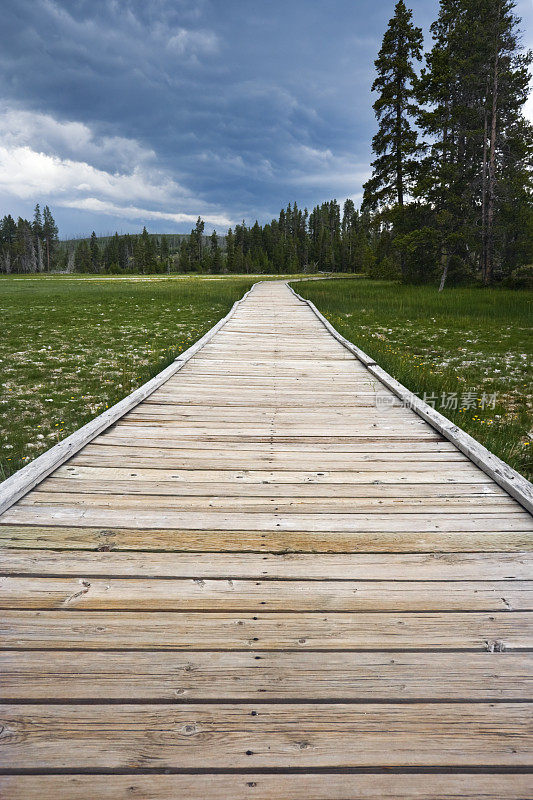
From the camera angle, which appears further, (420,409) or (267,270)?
(267,270)

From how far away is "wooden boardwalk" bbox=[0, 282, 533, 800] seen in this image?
1448mm

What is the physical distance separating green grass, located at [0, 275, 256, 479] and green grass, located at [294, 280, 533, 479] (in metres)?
4.71

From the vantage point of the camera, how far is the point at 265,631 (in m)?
1.94

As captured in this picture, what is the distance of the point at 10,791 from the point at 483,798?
146cm

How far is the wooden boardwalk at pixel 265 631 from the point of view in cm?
145

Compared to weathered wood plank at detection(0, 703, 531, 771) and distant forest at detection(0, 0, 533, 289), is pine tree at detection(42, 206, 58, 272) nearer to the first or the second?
distant forest at detection(0, 0, 533, 289)

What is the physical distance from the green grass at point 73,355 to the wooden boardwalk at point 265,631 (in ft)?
6.94

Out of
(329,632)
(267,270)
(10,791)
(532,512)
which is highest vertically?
(267,270)

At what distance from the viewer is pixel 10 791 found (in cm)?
138

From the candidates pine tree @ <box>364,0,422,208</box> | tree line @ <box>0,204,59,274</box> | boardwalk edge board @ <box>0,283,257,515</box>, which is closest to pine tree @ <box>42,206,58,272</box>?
tree line @ <box>0,204,59,274</box>

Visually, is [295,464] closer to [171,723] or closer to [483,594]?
[483,594]

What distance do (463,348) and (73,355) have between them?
32.0ft

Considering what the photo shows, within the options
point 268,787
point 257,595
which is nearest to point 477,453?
point 257,595

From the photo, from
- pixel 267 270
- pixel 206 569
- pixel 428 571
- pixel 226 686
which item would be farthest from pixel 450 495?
pixel 267 270
